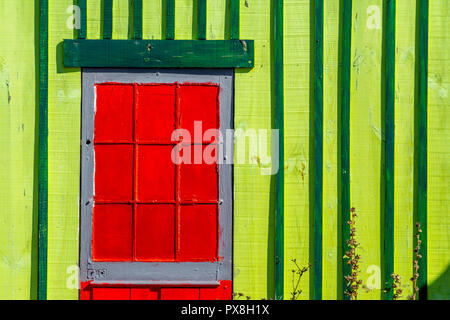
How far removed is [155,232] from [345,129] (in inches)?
60.6

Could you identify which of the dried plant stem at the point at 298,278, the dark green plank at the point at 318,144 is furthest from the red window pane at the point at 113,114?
the dried plant stem at the point at 298,278

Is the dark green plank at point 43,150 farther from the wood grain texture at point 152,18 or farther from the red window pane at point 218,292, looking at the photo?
the red window pane at point 218,292

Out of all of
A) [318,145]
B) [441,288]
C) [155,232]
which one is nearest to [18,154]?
[155,232]

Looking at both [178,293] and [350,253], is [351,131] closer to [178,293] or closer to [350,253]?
[350,253]

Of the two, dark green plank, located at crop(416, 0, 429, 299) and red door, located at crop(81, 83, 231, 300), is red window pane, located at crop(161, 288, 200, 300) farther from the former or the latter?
dark green plank, located at crop(416, 0, 429, 299)

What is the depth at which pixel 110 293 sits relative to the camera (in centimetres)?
457

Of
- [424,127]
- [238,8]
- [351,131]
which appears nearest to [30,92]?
[238,8]

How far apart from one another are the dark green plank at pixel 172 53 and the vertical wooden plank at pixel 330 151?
0.57 meters

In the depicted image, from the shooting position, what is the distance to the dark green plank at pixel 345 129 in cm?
459

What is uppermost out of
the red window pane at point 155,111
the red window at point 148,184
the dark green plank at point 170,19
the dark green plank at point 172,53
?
the dark green plank at point 170,19

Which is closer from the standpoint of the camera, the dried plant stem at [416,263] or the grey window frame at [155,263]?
the dried plant stem at [416,263]

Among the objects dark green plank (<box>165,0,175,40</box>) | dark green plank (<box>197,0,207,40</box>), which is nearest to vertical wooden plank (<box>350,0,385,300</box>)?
dark green plank (<box>197,0,207,40</box>)

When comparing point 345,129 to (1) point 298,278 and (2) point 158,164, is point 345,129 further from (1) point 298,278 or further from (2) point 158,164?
(2) point 158,164
